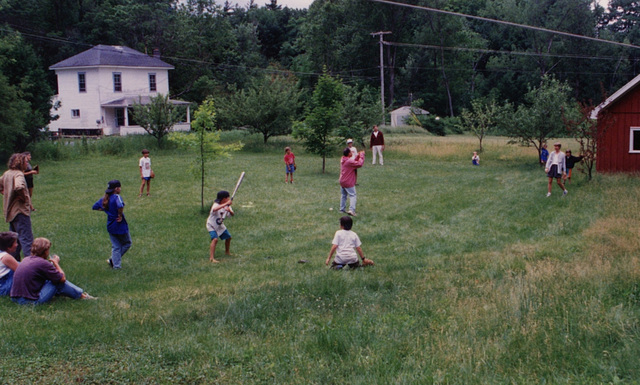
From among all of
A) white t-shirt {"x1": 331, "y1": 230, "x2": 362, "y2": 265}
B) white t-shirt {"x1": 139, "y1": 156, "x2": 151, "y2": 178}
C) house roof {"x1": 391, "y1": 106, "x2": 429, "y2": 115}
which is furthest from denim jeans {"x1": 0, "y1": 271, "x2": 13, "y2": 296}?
house roof {"x1": 391, "y1": 106, "x2": 429, "y2": 115}

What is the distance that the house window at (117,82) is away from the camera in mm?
53500

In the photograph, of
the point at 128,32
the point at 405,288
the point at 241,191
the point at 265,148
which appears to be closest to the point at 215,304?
the point at 405,288

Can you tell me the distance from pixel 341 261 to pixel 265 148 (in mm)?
28849

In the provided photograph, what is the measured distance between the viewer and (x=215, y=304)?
329 inches

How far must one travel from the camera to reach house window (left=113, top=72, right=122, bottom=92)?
176 ft

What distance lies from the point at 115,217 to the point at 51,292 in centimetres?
252

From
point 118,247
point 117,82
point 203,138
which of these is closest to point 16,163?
point 118,247

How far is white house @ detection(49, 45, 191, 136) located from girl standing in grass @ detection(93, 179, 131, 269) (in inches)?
1688

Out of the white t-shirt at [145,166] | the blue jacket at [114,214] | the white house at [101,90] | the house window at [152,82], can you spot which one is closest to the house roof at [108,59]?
the white house at [101,90]

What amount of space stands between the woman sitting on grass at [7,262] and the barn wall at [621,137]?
2207 centimetres

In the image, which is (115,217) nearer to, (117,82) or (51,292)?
(51,292)

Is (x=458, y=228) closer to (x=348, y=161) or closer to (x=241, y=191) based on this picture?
(x=348, y=161)

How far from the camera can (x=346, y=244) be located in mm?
10594

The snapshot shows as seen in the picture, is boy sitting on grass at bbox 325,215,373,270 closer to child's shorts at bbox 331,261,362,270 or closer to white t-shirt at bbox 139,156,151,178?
child's shorts at bbox 331,261,362,270
